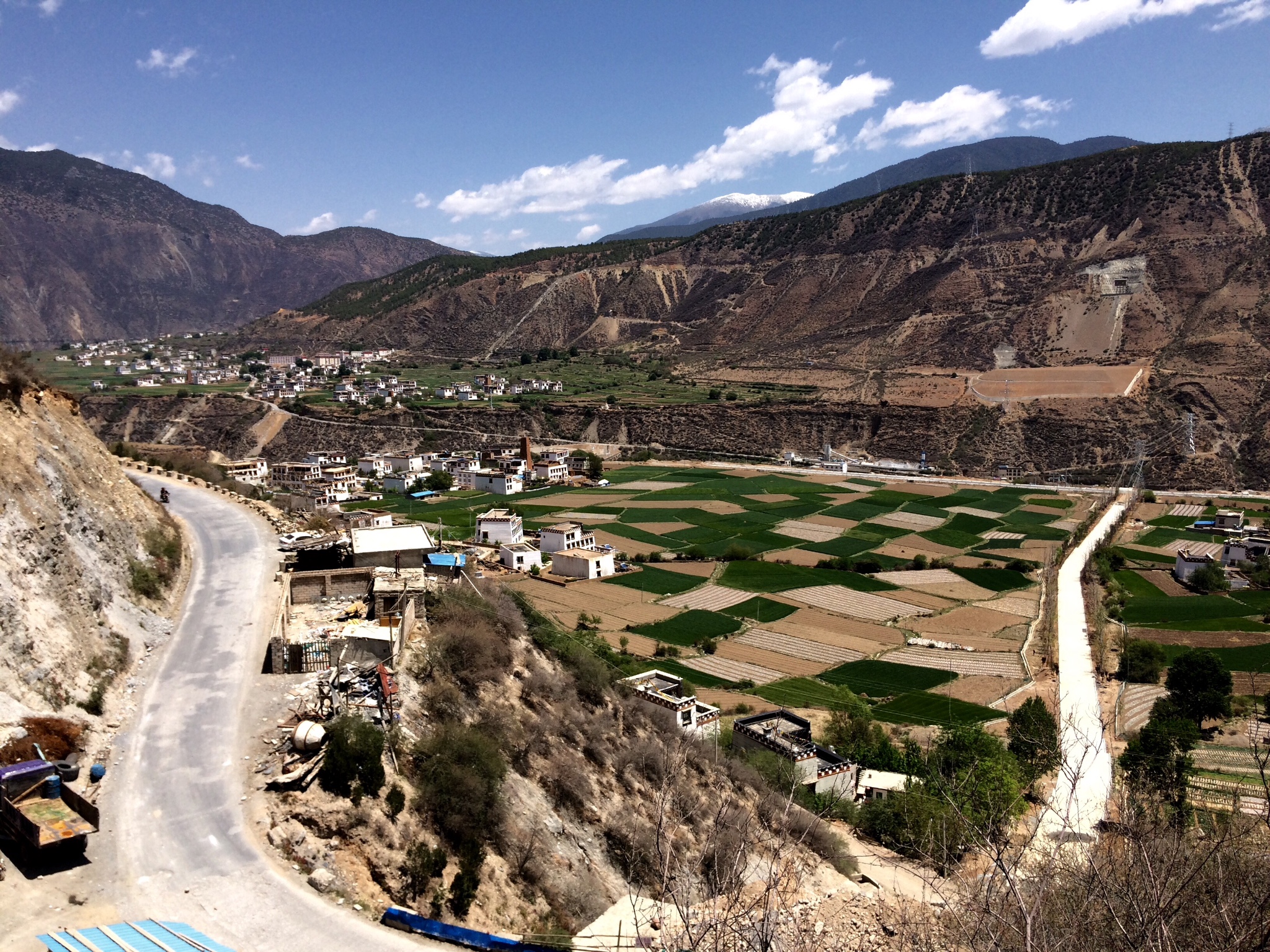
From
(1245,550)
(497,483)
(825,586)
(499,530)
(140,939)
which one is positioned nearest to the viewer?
(140,939)

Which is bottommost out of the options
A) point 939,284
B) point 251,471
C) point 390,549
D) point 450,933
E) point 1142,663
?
point 1142,663

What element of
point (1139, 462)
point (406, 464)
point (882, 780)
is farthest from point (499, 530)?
point (1139, 462)

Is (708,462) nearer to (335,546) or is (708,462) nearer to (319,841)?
(335,546)

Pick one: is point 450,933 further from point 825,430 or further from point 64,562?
point 825,430

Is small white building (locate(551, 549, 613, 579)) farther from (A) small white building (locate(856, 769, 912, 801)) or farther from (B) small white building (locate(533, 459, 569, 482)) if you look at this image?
(B) small white building (locate(533, 459, 569, 482))

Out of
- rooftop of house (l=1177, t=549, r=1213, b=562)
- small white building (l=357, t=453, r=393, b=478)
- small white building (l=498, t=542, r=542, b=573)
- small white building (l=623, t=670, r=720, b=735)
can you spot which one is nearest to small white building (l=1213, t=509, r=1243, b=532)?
rooftop of house (l=1177, t=549, r=1213, b=562)
